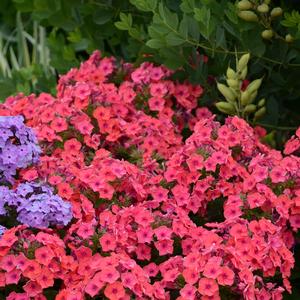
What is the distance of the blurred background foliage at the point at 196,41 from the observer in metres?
2.66

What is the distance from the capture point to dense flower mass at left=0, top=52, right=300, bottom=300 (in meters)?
2.01

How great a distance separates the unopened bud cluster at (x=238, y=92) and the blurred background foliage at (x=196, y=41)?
0.35 ft

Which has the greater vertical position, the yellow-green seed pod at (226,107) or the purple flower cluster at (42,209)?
the purple flower cluster at (42,209)

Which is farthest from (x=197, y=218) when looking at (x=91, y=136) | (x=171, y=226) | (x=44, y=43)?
(x=44, y=43)

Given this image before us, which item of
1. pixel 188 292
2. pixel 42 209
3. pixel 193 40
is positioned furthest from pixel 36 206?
pixel 193 40

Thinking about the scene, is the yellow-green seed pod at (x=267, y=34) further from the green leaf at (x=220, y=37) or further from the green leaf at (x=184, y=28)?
the green leaf at (x=184, y=28)

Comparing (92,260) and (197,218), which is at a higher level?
(92,260)

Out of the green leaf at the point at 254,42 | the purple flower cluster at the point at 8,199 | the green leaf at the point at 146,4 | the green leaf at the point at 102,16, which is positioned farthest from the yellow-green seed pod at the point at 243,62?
the purple flower cluster at the point at 8,199

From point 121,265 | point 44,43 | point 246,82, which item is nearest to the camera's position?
point 121,265

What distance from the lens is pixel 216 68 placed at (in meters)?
2.87

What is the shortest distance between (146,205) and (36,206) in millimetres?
329

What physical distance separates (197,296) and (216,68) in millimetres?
1114

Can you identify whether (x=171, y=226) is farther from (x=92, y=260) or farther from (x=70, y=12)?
(x=70, y=12)

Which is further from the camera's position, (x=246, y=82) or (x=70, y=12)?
(x=70, y=12)
